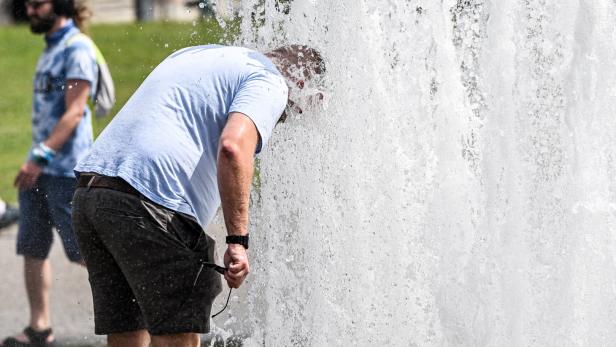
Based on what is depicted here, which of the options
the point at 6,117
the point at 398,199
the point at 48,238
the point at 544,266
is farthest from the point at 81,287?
Result: the point at 6,117

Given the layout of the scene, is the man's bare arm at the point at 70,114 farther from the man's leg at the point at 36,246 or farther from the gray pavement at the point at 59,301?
the gray pavement at the point at 59,301

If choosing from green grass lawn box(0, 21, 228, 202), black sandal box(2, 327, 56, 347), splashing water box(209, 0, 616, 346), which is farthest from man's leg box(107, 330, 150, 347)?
green grass lawn box(0, 21, 228, 202)

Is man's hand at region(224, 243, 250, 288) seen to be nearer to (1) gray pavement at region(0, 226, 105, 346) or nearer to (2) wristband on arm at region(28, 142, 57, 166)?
(1) gray pavement at region(0, 226, 105, 346)

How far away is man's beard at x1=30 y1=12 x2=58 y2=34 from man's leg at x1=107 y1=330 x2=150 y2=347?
250cm

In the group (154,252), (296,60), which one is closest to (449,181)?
(296,60)

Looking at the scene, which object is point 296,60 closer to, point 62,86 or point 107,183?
point 107,183

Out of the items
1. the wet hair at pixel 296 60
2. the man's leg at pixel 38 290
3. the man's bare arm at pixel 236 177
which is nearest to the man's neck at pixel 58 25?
the man's leg at pixel 38 290

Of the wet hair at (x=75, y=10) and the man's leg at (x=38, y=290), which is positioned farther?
the wet hair at (x=75, y=10)

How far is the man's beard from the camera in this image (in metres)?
A: 5.86

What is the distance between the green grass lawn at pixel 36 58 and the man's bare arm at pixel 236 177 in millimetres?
6641

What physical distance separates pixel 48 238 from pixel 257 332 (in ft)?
5.18

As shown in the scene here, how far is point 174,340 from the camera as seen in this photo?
3578 mm

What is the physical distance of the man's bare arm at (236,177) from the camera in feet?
11.0

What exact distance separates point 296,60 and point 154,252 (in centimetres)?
82
